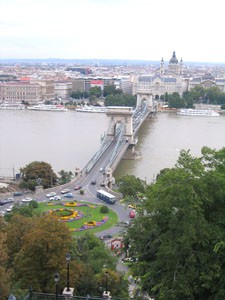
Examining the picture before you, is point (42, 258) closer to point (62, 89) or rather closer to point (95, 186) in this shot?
point (95, 186)

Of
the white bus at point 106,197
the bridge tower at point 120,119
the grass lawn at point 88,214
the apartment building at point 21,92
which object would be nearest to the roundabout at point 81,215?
the grass lawn at point 88,214

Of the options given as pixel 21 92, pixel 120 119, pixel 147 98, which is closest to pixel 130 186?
pixel 120 119

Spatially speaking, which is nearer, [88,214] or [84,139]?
[88,214]

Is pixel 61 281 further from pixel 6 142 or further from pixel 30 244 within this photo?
pixel 6 142

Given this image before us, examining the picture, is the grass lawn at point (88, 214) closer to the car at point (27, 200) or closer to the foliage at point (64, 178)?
the car at point (27, 200)

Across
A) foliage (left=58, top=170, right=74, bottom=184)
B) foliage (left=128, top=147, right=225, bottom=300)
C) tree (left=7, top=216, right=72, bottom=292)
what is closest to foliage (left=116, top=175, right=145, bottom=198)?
foliage (left=58, top=170, right=74, bottom=184)

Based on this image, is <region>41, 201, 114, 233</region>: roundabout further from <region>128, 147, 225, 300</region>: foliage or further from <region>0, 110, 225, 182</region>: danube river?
<region>128, 147, 225, 300</region>: foliage
